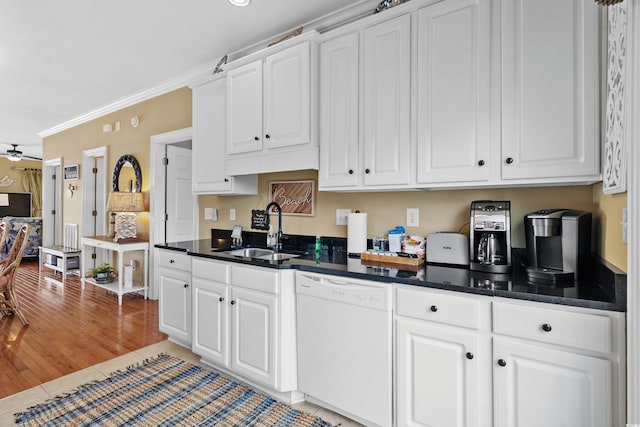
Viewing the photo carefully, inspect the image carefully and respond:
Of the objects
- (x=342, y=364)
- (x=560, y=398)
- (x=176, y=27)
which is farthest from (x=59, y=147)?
(x=560, y=398)

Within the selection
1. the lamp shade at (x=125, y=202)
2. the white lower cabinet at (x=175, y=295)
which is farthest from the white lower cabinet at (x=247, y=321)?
the lamp shade at (x=125, y=202)

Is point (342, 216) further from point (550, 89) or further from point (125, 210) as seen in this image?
point (125, 210)

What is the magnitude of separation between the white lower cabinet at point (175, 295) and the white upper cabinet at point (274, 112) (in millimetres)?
873

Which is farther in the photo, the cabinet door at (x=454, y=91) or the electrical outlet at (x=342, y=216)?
the electrical outlet at (x=342, y=216)

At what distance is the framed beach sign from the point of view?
285cm

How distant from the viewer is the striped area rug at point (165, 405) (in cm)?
198

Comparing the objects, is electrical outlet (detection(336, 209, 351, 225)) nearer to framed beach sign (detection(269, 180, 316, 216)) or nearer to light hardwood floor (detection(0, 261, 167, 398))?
framed beach sign (detection(269, 180, 316, 216))

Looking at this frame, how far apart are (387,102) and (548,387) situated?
161 cm

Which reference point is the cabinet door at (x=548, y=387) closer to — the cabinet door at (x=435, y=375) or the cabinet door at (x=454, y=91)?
the cabinet door at (x=435, y=375)

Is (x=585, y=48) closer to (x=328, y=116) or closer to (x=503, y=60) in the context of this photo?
(x=503, y=60)

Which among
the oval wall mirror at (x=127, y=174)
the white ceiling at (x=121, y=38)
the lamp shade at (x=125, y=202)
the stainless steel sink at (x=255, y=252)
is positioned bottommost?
the stainless steel sink at (x=255, y=252)

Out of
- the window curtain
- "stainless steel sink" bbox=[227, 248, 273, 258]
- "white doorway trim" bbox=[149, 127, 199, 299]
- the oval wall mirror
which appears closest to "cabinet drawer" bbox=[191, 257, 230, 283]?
"stainless steel sink" bbox=[227, 248, 273, 258]

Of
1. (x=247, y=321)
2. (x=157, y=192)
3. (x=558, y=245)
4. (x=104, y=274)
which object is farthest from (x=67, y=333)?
(x=558, y=245)

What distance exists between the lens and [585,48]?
5.05ft
